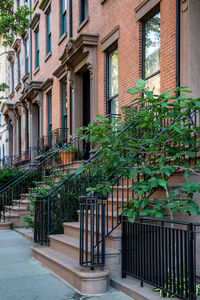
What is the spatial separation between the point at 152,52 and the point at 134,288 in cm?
599

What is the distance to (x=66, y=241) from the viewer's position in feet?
22.9

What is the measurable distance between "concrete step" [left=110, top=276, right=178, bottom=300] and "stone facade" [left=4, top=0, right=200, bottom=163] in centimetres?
378

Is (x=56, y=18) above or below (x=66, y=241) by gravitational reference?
above

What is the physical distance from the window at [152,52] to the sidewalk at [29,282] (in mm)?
4785

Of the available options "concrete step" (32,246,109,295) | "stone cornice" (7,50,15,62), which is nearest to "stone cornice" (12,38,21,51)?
"stone cornice" (7,50,15,62)

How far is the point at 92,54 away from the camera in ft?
40.0

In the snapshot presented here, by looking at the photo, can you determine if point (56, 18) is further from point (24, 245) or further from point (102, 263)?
point (102, 263)

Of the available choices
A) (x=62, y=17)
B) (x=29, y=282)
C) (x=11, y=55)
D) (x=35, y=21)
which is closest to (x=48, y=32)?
(x=35, y=21)

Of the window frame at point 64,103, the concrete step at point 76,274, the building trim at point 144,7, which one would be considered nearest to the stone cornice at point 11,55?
the window frame at point 64,103

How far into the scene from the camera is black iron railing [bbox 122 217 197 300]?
4.40 metres

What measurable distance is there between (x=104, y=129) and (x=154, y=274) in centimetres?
207

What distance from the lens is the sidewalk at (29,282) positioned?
5.37 meters

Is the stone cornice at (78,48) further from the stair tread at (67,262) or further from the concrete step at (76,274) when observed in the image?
the concrete step at (76,274)

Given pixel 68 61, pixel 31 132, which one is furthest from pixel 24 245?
pixel 31 132
